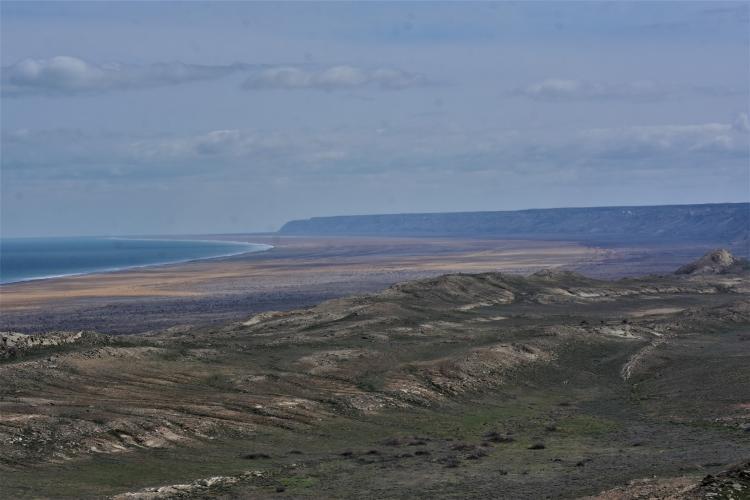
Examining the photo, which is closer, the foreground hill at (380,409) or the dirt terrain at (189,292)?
the foreground hill at (380,409)

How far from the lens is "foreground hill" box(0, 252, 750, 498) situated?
38.7 m

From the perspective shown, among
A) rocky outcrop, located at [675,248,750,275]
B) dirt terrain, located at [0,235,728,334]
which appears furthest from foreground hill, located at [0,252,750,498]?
rocky outcrop, located at [675,248,750,275]

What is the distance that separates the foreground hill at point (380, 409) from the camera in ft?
127

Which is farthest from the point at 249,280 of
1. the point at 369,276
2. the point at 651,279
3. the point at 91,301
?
the point at 651,279

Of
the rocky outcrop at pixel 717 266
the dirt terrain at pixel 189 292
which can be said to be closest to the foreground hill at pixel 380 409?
the dirt terrain at pixel 189 292

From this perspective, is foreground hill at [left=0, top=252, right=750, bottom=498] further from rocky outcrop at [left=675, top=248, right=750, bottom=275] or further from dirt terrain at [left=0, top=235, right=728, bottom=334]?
rocky outcrop at [left=675, top=248, right=750, bottom=275]

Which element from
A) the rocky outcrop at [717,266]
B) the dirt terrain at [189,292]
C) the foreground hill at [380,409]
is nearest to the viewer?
the foreground hill at [380,409]

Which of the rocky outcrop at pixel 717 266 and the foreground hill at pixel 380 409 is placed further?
the rocky outcrop at pixel 717 266

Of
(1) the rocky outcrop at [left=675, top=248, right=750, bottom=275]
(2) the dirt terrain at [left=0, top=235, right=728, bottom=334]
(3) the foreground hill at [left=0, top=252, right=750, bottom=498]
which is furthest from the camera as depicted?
(1) the rocky outcrop at [left=675, top=248, right=750, bottom=275]

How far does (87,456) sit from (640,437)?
2441 centimetres

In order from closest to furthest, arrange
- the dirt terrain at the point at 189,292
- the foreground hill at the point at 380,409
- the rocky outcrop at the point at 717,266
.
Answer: the foreground hill at the point at 380,409, the dirt terrain at the point at 189,292, the rocky outcrop at the point at 717,266

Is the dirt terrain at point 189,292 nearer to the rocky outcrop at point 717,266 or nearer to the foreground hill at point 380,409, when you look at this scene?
the rocky outcrop at point 717,266

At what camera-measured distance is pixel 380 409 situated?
54.7 m

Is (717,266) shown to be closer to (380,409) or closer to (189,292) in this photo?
(189,292)
